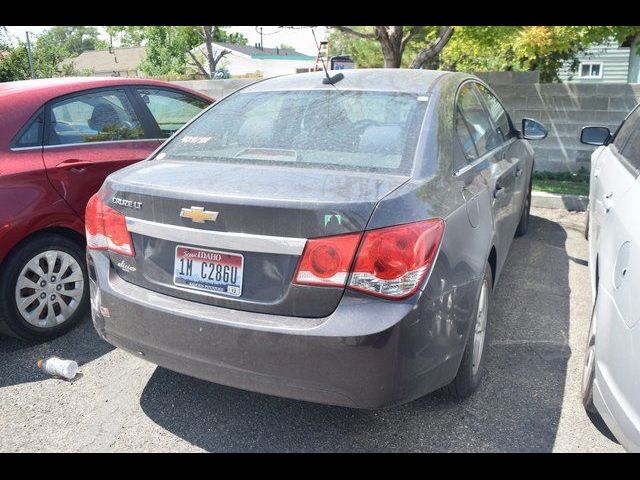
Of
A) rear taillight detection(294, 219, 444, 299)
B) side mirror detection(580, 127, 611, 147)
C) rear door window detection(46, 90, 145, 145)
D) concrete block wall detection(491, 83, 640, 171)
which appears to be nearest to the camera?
rear taillight detection(294, 219, 444, 299)

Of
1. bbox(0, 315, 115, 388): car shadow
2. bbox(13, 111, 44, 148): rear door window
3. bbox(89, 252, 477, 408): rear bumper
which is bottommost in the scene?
bbox(0, 315, 115, 388): car shadow

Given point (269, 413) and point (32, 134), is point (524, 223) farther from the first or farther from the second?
point (32, 134)

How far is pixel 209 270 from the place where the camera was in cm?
237

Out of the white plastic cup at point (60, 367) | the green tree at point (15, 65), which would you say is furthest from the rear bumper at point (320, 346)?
the green tree at point (15, 65)

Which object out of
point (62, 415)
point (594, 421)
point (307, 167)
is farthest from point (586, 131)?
point (62, 415)

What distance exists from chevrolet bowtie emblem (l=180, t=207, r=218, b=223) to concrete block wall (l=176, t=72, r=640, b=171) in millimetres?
6368

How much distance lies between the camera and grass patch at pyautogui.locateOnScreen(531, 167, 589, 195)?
7.48m

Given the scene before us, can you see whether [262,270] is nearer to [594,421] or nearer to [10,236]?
[594,421]

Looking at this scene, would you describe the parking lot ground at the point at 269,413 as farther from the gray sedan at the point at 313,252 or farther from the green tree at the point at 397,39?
the green tree at the point at 397,39

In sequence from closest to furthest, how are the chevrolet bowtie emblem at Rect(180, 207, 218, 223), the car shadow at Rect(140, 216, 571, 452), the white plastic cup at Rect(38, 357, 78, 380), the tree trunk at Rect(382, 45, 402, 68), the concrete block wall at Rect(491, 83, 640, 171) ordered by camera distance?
the chevrolet bowtie emblem at Rect(180, 207, 218, 223) → the car shadow at Rect(140, 216, 571, 452) → the white plastic cup at Rect(38, 357, 78, 380) → the concrete block wall at Rect(491, 83, 640, 171) → the tree trunk at Rect(382, 45, 402, 68)

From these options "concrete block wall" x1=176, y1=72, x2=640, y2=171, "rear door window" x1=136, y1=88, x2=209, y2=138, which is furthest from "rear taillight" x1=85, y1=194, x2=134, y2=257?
"concrete block wall" x1=176, y1=72, x2=640, y2=171

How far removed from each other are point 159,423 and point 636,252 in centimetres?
229

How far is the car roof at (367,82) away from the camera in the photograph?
3.14 m

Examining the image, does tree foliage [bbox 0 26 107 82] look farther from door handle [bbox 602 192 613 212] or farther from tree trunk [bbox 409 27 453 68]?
door handle [bbox 602 192 613 212]
